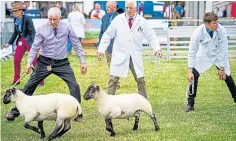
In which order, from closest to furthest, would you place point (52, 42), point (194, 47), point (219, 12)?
point (52, 42)
point (194, 47)
point (219, 12)

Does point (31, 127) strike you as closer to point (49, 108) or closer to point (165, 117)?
point (49, 108)

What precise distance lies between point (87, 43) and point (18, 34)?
1295 cm

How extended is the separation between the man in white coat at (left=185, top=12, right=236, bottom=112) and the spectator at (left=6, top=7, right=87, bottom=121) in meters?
2.21

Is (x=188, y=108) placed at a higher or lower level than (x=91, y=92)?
lower

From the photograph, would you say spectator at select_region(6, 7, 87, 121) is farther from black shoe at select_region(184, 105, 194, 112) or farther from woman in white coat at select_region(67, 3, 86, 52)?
woman in white coat at select_region(67, 3, 86, 52)

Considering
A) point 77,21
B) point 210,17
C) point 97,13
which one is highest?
point 210,17

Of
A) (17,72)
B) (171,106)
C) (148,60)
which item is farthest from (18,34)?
(148,60)

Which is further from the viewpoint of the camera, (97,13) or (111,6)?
(97,13)

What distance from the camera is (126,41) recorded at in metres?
10.9

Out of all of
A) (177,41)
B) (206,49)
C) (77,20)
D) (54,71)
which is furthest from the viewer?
(77,20)

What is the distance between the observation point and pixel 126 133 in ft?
33.3

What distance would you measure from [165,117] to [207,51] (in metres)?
1.55

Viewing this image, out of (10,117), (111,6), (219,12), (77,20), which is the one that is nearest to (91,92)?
(10,117)

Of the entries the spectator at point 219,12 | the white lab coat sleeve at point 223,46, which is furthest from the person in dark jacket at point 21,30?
the spectator at point 219,12
